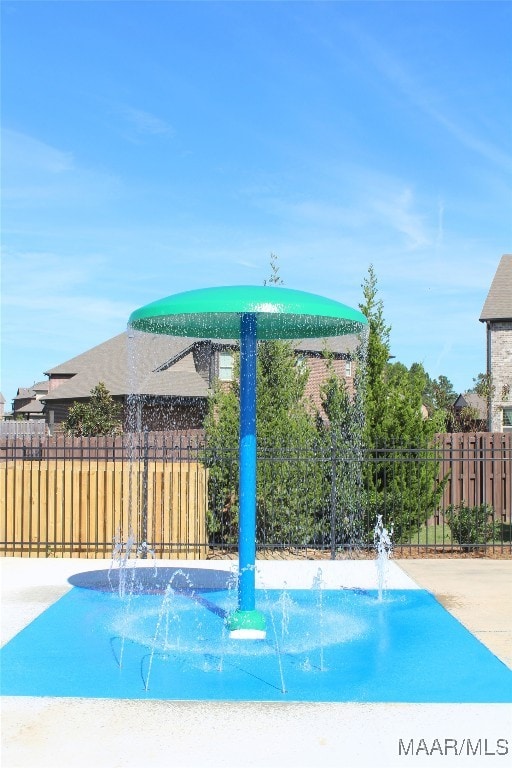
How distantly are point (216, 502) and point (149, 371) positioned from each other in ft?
81.7

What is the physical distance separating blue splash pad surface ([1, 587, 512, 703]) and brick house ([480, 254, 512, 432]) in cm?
2226

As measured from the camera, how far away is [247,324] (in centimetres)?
823

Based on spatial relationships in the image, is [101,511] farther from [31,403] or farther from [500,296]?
[31,403]

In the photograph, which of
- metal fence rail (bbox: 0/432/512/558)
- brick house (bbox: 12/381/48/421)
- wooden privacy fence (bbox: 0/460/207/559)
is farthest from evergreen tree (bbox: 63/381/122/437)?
brick house (bbox: 12/381/48/421)

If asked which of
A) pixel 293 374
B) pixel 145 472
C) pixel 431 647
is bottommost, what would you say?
pixel 431 647

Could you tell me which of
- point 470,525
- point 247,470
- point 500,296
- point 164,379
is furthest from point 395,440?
point 164,379

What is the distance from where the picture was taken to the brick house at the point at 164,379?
117 feet

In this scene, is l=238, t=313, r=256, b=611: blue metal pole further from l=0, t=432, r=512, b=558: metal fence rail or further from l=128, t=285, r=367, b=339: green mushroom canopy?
l=0, t=432, r=512, b=558: metal fence rail

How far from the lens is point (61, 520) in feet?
43.0

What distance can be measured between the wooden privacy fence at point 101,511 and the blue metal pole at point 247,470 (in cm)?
470

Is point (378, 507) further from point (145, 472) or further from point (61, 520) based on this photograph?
point (61, 520)

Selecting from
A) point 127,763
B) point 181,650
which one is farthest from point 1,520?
point 127,763

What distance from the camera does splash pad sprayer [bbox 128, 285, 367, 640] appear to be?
7.42 meters

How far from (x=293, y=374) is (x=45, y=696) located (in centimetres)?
897
